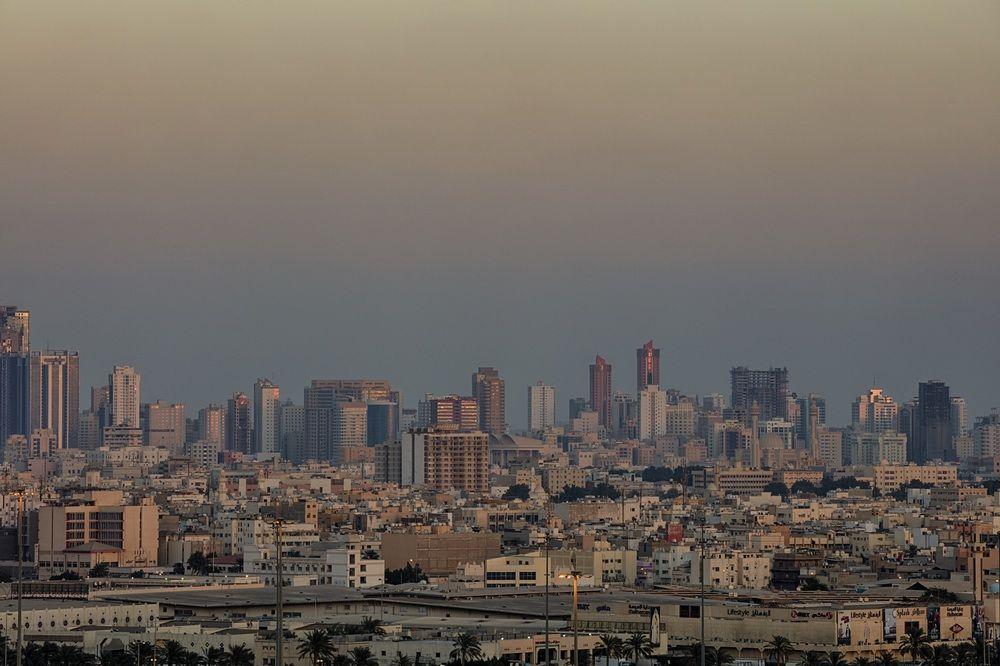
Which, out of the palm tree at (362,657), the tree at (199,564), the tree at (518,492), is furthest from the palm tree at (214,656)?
the tree at (518,492)

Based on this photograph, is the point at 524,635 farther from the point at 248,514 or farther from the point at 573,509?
the point at 573,509

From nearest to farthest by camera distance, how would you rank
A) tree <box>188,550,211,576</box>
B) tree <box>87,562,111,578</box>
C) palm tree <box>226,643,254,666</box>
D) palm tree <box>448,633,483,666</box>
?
palm tree <box>448,633,483,666</box>
palm tree <box>226,643,254,666</box>
tree <box>87,562,111,578</box>
tree <box>188,550,211,576</box>

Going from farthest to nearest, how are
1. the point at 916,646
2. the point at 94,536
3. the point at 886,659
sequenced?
the point at 94,536 → the point at 916,646 → the point at 886,659

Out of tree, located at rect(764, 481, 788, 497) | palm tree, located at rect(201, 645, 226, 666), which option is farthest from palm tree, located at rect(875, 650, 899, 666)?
tree, located at rect(764, 481, 788, 497)

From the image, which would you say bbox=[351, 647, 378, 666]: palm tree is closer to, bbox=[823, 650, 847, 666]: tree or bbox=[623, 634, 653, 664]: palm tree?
bbox=[623, 634, 653, 664]: palm tree

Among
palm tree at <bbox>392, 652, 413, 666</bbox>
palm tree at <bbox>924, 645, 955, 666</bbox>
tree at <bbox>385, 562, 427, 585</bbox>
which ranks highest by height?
tree at <bbox>385, 562, 427, 585</bbox>

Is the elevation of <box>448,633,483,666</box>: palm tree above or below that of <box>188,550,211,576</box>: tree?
below

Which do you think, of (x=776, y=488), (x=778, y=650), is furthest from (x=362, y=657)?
(x=776, y=488)

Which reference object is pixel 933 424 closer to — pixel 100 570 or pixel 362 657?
pixel 100 570
